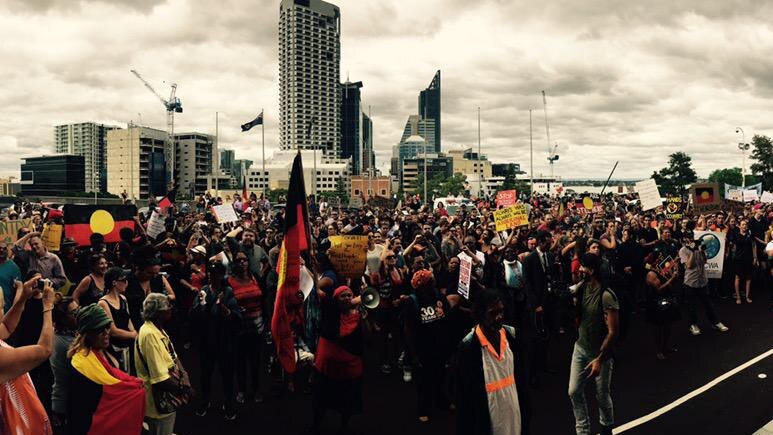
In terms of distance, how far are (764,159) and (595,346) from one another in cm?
8827

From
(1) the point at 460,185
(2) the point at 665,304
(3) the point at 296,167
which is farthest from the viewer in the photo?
(1) the point at 460,185

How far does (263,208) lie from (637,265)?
51.9ft

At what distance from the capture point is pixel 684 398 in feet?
24.0

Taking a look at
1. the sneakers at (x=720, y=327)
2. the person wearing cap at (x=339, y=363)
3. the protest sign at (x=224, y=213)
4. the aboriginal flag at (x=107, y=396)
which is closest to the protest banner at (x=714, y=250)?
the sneakers at (x=720, y=327)

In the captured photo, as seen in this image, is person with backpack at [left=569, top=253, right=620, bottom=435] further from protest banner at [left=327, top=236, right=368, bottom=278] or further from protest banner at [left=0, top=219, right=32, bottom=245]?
protest banner at [left=0, top=219, right=32, bottom=245]

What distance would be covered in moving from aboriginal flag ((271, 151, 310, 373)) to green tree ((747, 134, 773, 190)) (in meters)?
88.2

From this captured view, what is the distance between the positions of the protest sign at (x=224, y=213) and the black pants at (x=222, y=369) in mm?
8667

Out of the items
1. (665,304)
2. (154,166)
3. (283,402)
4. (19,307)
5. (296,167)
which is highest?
(154,166)

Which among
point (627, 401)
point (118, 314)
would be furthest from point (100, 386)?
point (627, 401)

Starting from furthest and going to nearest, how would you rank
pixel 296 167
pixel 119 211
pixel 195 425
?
pixel 119 211
pixel 195 425
pixel 296 167

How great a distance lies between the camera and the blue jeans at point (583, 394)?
574 cm

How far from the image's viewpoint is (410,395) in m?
7.70

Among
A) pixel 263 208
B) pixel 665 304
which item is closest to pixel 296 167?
pixel 665 304

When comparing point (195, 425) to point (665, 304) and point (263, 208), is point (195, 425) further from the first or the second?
point (263, 208)
